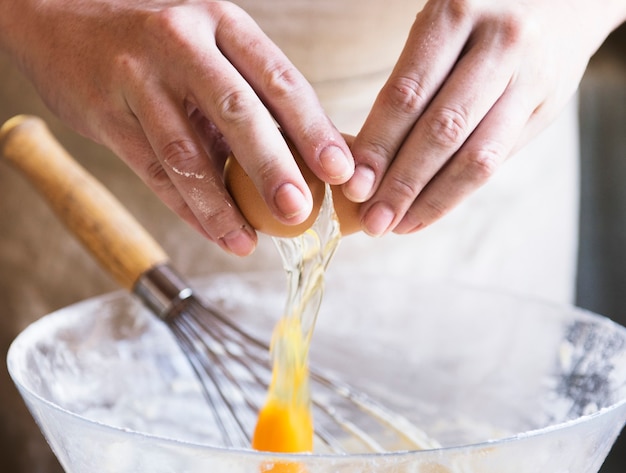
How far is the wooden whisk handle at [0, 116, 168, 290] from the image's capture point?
76 cm

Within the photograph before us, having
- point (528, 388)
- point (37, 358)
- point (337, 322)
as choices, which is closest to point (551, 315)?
point (528, 388)

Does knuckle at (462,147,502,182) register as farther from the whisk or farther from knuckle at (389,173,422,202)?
the whisk

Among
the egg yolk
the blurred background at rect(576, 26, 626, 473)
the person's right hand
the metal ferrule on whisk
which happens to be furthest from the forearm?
the blurred background at rect(576, 26, 626, 473)

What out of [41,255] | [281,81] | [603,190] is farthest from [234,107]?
[603,190]

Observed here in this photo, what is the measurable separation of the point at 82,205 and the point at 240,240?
0.27 meters

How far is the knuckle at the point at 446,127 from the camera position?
0.53 m

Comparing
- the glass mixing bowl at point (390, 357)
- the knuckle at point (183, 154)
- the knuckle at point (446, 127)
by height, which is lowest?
the glass mixing bowl at point (390, 357)

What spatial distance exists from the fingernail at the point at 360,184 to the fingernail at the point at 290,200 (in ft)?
0.11

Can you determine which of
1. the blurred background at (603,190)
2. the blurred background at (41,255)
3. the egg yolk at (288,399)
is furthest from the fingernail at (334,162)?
the blurred background at (603,190)

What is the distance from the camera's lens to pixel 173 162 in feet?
1.79

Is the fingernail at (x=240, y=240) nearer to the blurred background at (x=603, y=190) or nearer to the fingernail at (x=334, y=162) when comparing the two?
the fingernail at (x=334, y=162)

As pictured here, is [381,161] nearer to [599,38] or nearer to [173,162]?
[173,162]

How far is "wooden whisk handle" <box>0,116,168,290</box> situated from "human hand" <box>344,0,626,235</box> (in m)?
0.27

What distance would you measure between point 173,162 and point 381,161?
0.13 m
